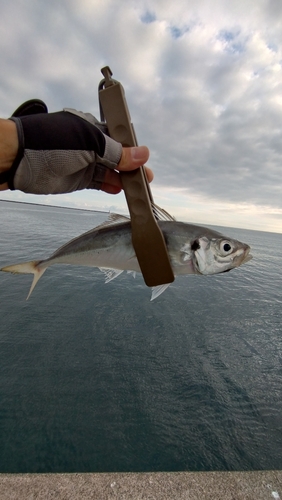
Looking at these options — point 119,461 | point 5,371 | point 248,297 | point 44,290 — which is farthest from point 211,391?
point 248,297

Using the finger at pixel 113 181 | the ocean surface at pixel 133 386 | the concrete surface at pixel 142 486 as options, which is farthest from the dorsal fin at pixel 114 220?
the ocean surface at pixel 133 386

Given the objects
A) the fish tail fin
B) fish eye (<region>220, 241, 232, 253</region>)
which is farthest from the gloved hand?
fish eye (<region>220, 241, 232, 253</region>)

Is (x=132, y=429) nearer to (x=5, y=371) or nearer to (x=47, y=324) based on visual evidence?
(x=5, y=371)

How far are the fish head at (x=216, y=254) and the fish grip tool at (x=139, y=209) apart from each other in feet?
0.93

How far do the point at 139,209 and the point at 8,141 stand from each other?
1.22 metres

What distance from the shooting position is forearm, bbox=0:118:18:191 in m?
2.02

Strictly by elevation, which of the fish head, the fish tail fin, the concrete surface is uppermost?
the fish head

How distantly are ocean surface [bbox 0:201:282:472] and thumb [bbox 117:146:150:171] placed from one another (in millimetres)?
5266

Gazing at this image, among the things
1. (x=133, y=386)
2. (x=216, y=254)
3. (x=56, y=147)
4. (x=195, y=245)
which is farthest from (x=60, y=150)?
(x=133, y=386)

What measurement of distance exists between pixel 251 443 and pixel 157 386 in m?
2.33

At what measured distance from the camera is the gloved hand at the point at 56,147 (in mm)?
2111

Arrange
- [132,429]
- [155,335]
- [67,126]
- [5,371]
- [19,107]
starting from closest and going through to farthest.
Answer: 1. [67,126]
2. [19,107]
3. [132,429]
4. [5,371]
5. [155,335]

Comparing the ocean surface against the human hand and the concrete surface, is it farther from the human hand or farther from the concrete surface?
the human hand

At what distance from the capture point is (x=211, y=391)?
21.5 ft
